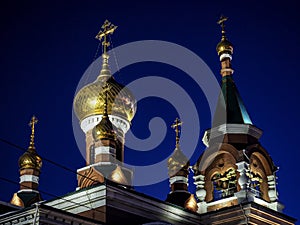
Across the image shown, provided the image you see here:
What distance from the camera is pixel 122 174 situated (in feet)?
62.0

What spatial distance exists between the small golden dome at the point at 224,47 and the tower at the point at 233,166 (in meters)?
1.92

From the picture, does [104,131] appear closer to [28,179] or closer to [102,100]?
[102,100]

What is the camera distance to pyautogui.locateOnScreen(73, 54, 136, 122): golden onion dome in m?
20.8

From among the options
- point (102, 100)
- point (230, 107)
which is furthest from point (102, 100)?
point (230, 107)

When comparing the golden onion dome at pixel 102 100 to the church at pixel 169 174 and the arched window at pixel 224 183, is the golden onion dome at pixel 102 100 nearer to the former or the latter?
the church at pixel 169 174

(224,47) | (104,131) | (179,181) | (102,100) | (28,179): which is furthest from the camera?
(28,179)

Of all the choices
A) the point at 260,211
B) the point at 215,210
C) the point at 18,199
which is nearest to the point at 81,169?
the point at 18,199

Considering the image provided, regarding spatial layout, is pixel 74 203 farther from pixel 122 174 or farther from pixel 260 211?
pixel 260 211

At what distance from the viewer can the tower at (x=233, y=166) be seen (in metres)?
17.8

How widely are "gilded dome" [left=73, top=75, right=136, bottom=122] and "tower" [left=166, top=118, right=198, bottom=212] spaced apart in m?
1.98

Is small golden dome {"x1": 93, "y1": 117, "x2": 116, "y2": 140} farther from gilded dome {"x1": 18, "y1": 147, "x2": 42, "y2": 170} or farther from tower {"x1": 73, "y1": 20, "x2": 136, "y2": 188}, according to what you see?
gilded dome {"x1": 18, "y1": 147, "x2": 42, "y2": 170}

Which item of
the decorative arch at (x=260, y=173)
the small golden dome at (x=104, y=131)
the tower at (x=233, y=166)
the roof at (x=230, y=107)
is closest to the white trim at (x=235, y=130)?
the tower at (x=233, y=166)

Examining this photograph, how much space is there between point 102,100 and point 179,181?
344 cm

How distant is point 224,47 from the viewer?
20.1 meters
